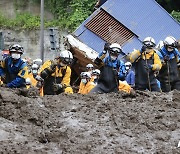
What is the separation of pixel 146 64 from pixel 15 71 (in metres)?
2.46

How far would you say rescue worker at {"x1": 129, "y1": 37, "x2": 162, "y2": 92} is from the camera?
37.8ft

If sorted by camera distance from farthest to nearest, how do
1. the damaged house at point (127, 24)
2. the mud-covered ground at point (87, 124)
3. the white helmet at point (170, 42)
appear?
the damaged house at point (127, 24), the white helmet at point (170, 42), the mud-covered ground at point (87, 124)

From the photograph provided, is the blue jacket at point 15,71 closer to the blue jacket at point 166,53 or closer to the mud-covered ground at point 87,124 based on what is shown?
the mud-covered ground at point 87,124

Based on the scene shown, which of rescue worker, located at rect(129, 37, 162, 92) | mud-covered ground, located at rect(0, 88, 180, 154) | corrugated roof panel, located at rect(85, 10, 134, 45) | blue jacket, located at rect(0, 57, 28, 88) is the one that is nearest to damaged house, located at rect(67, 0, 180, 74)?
corrugated roof panel, located at rect(85, 10, 134, 45)

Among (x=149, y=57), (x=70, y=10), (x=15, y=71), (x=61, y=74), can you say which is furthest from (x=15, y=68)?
(x=70, y=10)

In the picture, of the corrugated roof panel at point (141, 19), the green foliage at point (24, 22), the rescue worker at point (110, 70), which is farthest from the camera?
the green foliage at point (24, 22)

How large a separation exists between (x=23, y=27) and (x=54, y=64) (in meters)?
18.5

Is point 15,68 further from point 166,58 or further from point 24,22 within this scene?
point 24,22

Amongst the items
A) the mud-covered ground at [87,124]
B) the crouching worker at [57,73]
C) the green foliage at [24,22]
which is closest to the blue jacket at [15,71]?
the crouching worker at [57,73]

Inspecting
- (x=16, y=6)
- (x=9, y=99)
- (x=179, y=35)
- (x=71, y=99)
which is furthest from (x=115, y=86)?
(x=16, y=6)

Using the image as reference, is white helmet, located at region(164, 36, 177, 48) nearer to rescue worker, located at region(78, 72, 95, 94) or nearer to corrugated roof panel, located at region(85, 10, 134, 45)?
rescue worker, located at region(78, 72, 95, 94)

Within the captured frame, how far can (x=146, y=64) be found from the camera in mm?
11602

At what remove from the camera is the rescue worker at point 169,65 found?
11.8 m

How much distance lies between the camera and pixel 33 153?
6.04 m
